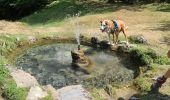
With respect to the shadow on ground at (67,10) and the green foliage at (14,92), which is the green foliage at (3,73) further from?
the shadow on ground at (67,10)

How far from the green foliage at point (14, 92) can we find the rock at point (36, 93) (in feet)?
0.47

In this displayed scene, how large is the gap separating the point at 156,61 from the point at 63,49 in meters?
4.09

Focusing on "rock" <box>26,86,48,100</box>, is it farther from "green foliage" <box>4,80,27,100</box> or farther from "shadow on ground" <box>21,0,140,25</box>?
"shadow on ground" <box>21,0,140,25</box>

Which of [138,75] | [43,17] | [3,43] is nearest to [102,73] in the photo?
[138,75]

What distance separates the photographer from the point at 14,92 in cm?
1005

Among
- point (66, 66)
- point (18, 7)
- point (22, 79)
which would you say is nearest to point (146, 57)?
point (66, 66)

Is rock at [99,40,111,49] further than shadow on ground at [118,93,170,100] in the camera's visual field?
Yes

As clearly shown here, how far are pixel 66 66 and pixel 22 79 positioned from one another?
2.77 meters

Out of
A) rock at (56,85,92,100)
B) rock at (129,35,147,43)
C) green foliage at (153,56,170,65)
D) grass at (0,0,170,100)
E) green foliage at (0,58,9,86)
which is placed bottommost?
grass at (0,0,170,100)

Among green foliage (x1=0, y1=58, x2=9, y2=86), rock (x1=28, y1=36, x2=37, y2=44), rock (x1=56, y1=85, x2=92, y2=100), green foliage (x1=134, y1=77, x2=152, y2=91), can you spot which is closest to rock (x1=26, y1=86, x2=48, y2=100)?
rock (x1=56, y1=85, x2=92, y2=100)

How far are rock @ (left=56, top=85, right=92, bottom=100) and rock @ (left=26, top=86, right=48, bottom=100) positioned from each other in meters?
0.41

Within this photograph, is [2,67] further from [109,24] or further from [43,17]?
[43,17]

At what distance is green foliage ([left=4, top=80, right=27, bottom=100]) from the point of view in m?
9.89

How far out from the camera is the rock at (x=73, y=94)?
32.7 feet
